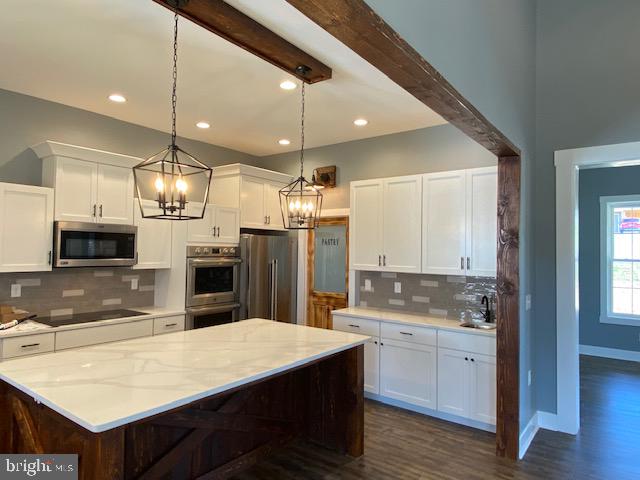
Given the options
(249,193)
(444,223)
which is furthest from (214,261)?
(444,223)

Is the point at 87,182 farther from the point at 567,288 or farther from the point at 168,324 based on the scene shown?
the point at 567,288

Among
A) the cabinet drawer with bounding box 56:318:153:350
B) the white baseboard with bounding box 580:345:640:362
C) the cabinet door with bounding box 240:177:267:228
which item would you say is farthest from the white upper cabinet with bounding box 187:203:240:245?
the white baseboard with bounding box 580:345:640:362

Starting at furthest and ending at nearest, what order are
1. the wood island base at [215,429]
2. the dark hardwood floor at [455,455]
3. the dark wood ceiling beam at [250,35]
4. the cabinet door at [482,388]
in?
the cabinet door at [482,388] < the dark hardwood floor at [455,455] < the dark wood ceiling beam at [250,35] < the wood island base at [215,429]

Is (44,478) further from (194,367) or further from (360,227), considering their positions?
(360,227)

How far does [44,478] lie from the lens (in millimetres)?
1820

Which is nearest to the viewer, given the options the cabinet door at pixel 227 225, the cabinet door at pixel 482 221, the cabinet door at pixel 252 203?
the cabinet door at pixel 482 221

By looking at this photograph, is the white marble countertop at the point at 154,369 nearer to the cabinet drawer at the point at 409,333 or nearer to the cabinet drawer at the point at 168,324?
the cabinet drawer at the point at 409,333

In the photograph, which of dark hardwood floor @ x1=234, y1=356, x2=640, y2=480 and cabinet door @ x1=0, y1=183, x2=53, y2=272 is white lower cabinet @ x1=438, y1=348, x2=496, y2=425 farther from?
cabinet door @ x1=0, y1=183, x2=53, y2=272

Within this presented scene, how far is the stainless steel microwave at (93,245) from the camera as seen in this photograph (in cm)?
352

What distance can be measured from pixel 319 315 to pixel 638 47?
13.3 ft

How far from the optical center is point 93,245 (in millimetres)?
3736

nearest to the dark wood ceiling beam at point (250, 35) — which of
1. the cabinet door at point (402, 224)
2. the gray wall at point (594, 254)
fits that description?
the cabinet door at point (402, 224)

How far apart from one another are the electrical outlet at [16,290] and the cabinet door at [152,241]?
93 centimetres

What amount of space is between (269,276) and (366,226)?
1392mm
